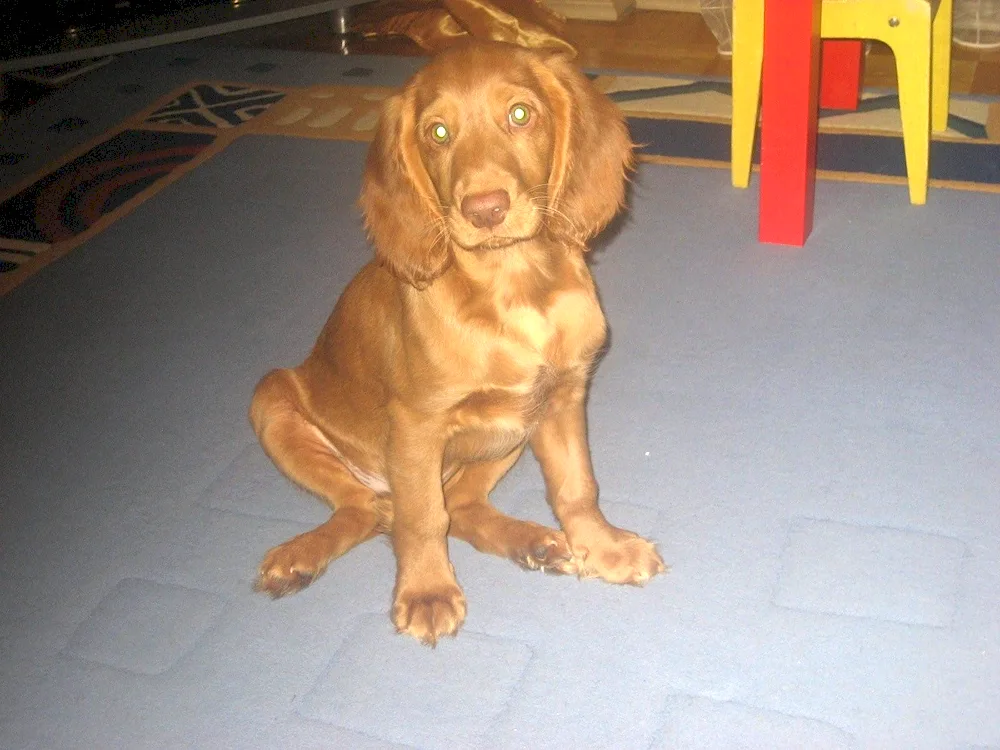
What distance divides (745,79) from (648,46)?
1.48 metres

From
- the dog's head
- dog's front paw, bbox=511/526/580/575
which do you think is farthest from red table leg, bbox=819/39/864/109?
dog's front paw, bbox=511/526/580/575

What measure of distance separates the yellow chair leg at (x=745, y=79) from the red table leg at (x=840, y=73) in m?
0.53

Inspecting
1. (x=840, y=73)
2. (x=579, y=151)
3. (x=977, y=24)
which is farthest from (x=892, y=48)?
(x=579, y=151)

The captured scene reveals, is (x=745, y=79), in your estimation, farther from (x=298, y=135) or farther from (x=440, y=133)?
(x=440, y=133)

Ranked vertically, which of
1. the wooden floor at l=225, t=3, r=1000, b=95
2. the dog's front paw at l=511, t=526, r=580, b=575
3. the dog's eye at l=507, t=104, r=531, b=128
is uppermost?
the dog's eye at l=507, t=104, r=531, b=128

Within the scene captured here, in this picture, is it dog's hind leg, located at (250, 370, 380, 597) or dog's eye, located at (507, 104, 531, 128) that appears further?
dog's hind leg, located at (250, 370, 380, 597)

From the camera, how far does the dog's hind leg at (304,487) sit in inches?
93.7

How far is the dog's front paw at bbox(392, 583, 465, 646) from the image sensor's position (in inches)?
88.2

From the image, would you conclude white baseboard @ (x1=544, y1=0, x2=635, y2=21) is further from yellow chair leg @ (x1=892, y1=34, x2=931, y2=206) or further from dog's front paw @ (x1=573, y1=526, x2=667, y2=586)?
dog's front paw @ (x1=573, y1=526, x2=667, y2=586)

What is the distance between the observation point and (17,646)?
236 centimetres

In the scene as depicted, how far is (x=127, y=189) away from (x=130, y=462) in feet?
5.57

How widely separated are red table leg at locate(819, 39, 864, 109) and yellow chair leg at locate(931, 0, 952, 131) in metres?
0.28

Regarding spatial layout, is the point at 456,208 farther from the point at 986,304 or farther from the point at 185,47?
the point at 185,47

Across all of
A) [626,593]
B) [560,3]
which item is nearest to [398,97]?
[626,593]
